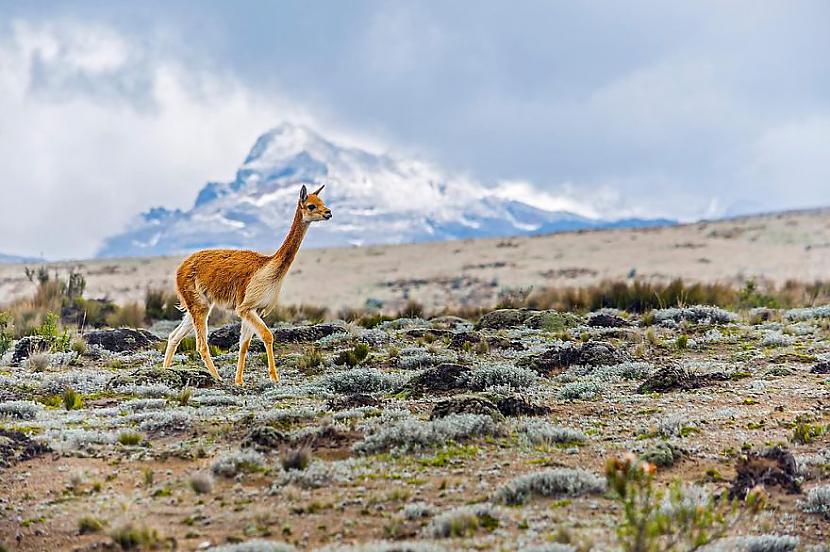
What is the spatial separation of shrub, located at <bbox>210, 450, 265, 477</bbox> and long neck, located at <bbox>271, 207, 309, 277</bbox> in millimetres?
4003

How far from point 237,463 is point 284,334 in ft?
25.2

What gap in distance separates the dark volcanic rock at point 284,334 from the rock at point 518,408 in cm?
622

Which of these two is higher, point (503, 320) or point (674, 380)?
point (503, 320)

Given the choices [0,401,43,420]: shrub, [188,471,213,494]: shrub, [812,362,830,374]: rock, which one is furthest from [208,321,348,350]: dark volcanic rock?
[812,362,830,374]: rock

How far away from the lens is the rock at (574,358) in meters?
11.8

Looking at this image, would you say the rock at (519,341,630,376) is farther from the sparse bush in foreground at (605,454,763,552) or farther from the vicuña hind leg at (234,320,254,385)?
the sparse bush in foreground at (605,454,763,552)

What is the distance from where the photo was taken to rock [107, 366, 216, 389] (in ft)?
36.4

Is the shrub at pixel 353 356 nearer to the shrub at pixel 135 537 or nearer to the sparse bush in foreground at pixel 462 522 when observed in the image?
the sparse bush in foreground at pixel 462 522

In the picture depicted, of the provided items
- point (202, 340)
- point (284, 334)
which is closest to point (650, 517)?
point (202, 340)

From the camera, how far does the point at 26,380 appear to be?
1126 centimetres

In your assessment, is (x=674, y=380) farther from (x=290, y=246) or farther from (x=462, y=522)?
(x=462, y=522)

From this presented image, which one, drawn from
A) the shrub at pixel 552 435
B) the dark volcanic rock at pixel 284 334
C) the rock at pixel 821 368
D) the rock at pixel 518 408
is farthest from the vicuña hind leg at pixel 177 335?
the rock at pixel 821 368

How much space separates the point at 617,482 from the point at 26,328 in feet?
49.3

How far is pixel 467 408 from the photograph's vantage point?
8.72 meters
